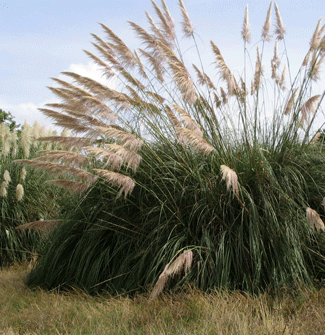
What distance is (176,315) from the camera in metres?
3.13

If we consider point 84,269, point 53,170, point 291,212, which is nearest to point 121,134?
point 53,170

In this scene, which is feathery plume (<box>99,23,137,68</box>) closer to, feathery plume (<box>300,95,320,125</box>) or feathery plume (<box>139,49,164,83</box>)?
feathery plume (<box>139,49,164,83</box>)

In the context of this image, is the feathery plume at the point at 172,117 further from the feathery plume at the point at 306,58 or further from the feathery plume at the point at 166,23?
the feathery plume at the point at 306,58

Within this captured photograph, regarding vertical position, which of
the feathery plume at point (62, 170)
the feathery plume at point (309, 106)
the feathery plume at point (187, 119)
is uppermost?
the feathery plume at point (309, 106)

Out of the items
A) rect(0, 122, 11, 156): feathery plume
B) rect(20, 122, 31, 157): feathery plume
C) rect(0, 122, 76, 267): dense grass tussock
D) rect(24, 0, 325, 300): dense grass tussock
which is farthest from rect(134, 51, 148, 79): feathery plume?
rect(0, 122, 11, 156): feathery plume

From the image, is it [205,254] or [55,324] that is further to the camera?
[205,254]

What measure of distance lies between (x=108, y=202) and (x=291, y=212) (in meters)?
1.77

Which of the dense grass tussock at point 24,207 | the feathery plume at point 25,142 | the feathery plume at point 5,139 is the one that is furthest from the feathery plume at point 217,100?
the feathery plume at point 5,139

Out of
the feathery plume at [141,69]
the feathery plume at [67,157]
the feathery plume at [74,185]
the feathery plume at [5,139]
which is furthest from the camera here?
the feathery plume at [5,139]

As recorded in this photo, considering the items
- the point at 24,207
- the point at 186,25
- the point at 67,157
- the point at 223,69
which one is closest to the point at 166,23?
the point at 186,25

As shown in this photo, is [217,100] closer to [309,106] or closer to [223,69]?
[223,69]

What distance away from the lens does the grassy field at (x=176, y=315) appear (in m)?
2.91

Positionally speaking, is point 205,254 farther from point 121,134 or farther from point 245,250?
point 121,134

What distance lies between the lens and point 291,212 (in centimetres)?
395
